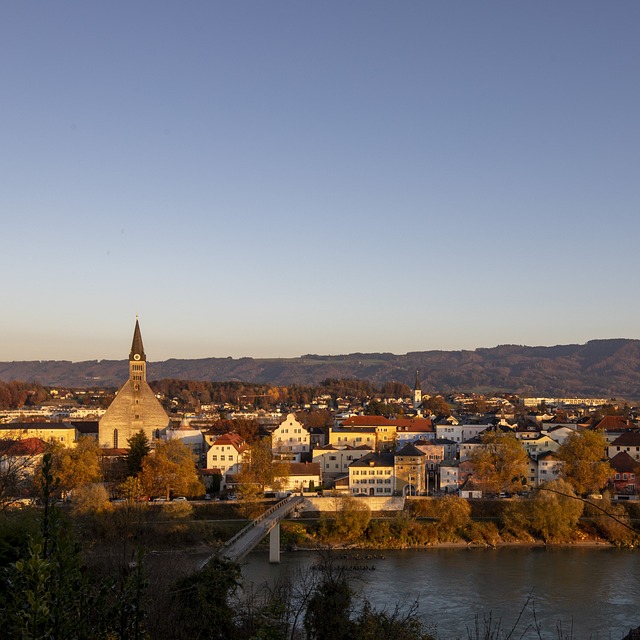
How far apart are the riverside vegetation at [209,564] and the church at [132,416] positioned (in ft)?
26.6

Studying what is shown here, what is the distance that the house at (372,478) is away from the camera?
23.4 metres

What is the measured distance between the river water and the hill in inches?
3888

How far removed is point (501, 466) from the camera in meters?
23.2

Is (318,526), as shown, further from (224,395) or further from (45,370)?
(45,370)

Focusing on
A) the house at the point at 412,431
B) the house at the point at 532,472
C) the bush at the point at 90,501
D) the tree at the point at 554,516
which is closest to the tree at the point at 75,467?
the bush at the point at 90,501

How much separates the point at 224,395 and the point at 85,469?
168 ft

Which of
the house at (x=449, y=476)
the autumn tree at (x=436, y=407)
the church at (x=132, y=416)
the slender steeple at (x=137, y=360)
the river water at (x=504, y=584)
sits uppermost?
the slender steeple at (x=137, y=360)

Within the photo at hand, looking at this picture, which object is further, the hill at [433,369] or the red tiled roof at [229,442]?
the hill at [433,369]

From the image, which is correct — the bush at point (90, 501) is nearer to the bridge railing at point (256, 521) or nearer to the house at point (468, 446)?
the bridge railing at point (256, 521)

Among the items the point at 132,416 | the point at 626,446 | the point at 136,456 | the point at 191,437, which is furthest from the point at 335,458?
the point at 626,446

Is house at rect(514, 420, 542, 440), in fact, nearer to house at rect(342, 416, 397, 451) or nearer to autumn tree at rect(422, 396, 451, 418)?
house at rect(342, 416, 397, 451)

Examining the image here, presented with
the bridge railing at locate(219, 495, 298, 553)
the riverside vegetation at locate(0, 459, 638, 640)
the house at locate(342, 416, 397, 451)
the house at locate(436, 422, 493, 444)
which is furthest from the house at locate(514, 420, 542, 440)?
the bridge railing at locate(219, 495, 298, 553)

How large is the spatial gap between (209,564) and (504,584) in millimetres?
8211

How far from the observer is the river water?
1218 centimetres
